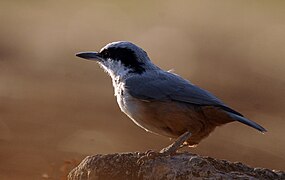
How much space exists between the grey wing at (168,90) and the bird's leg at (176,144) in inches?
13.1

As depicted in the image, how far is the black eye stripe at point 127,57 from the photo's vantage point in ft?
31.0

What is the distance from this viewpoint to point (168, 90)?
8.99 metres

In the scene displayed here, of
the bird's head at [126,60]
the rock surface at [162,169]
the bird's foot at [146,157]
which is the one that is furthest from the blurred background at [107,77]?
the bird's foot at [146,157]

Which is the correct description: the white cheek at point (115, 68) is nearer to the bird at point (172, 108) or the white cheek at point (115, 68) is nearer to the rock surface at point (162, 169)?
the bird at point (172, 108)

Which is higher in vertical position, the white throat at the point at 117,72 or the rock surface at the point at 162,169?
the white throat at the point at 117,72

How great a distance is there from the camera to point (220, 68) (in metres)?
18.5

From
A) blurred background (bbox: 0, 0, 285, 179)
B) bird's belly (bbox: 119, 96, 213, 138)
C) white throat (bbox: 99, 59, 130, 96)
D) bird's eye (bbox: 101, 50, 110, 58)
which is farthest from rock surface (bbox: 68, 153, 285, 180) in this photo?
bird's eye (bbox: 101, 50, 110, 58)

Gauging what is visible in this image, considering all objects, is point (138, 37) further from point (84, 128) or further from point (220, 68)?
point (84, 128)

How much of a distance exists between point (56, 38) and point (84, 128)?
803 cm

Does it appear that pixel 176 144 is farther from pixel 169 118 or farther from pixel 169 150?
pixel 169 118

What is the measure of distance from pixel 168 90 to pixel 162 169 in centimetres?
129

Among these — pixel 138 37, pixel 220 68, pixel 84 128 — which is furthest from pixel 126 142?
pixel 138 37

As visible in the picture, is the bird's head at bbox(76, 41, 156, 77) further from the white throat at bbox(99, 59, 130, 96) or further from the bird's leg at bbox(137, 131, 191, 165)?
the bird's leg at bbox(137, 131, 191, 165)

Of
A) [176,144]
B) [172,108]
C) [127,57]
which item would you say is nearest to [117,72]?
[127,57]
